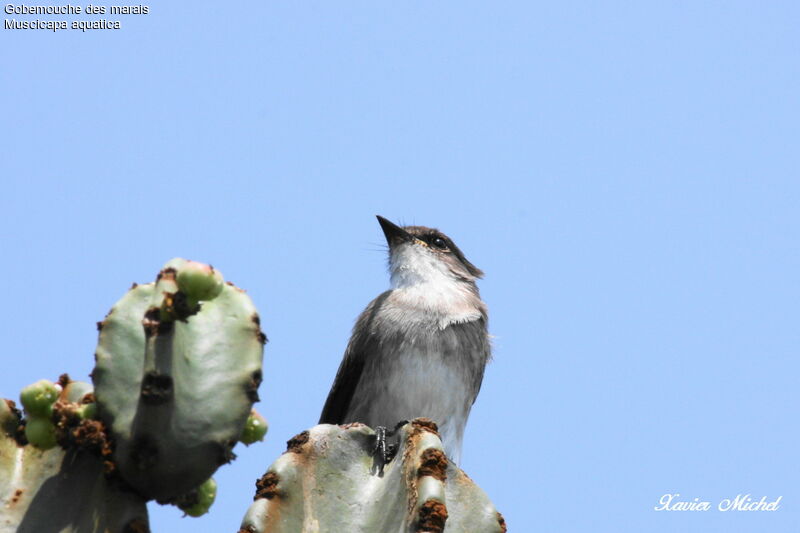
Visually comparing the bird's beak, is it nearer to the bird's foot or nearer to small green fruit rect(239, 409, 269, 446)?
the bird's foot

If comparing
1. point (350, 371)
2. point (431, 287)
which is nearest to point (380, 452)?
point (350, 371)

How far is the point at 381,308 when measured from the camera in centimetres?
995

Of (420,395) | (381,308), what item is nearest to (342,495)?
(420,395)

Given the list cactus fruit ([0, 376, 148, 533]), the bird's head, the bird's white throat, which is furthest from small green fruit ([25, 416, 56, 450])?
the bird's head

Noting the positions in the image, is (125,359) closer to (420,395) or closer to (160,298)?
(160,298)

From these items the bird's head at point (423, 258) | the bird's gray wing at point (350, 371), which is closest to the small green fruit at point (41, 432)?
the bird's gray wing at point (350, 371)

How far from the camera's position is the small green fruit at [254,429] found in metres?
4.63

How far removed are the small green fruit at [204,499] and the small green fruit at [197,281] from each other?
95cm

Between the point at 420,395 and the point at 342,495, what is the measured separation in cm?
410

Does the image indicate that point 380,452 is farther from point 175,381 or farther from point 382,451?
point 175,381

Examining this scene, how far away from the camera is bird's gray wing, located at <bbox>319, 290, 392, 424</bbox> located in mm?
9758

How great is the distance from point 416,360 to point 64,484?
507 centimetres

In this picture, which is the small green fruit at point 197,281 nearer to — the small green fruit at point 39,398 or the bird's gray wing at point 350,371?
the small green fruit at point 39,398

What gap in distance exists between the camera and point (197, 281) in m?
4.14
